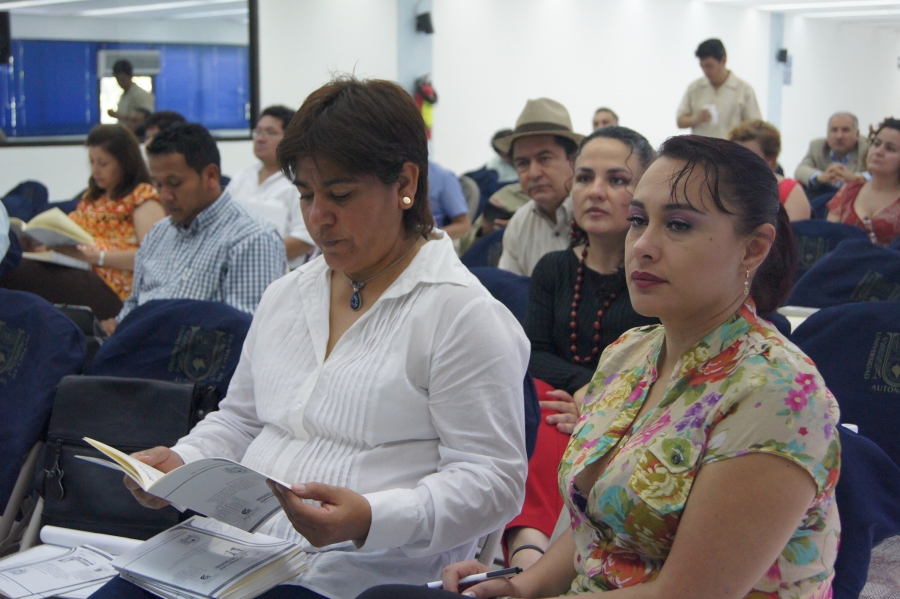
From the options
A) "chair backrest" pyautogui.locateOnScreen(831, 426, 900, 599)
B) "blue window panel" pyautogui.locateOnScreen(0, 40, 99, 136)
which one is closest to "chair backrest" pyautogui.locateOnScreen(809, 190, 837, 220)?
"chair backrest" pyautogui.locateOnScreen(831, 426, 900, 599)

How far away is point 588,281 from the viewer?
2.38 metres

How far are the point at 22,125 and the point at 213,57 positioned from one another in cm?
174

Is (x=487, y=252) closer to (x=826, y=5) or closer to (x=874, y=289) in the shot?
(x=874, y=289)

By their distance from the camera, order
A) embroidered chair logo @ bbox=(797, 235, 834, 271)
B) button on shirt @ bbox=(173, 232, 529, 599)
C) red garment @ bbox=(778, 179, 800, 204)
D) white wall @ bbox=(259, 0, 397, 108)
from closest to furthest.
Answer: button on shirt @ bbox=(173, 232, 529, 599) → embroidered chair logo @ bbox=(797, 235, 834, 271) → red garment @ bbox=(778, 179, 800, 204) → white wall @ bbox=(259, 0, 397, 108)

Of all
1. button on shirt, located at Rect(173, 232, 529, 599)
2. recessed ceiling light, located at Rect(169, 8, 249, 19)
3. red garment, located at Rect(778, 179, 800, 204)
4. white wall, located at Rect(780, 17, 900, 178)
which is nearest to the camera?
button on shirt, located at Rect(173, 232, 529, 599)

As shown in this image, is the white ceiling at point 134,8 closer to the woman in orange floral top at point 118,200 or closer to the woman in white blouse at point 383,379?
the woman in orange floral top at point 118,200

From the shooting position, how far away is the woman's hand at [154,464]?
4.94ft

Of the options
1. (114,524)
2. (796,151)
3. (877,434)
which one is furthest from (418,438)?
(796,151)

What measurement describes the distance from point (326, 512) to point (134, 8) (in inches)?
278

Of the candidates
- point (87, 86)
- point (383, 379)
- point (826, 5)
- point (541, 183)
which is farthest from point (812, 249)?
point (826, 5)

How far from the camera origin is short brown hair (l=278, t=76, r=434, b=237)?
4.97 feet

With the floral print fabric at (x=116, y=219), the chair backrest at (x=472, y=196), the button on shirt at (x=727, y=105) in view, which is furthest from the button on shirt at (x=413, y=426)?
the button on shirt at (x=727, y=105)

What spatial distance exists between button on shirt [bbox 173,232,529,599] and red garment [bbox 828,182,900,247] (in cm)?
316

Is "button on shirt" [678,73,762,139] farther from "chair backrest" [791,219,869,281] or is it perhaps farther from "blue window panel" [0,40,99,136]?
"blue window panel" [0,40,99,136]
